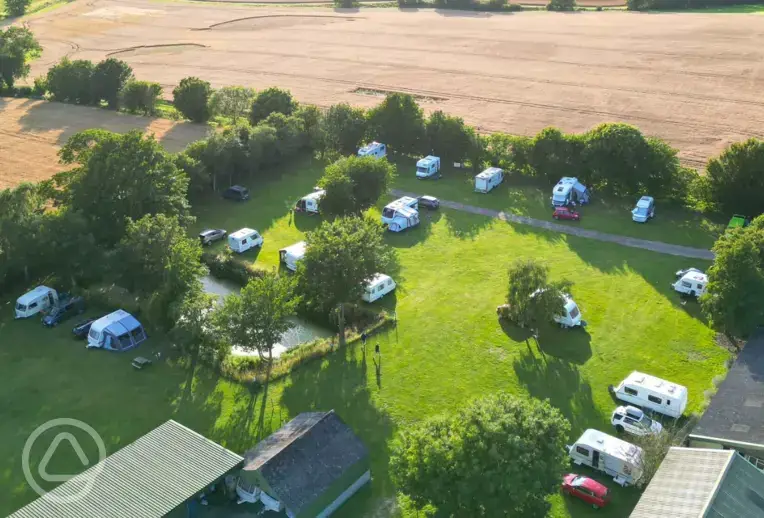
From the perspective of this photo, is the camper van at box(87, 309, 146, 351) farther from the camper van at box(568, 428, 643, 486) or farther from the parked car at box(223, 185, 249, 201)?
the camper van at box(568, 428, 643, 486)

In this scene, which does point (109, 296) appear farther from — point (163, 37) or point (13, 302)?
point (163, 37)

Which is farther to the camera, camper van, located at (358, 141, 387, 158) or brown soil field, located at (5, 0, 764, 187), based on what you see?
brown soil field, located at (5, 0, 764, 187)

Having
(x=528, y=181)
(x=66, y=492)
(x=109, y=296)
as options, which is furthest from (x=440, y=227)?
(x=66, y=492)

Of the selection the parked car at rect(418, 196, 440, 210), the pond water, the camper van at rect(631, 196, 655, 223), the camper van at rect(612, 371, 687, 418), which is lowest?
the pond water

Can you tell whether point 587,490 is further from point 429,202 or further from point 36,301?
point 36,301

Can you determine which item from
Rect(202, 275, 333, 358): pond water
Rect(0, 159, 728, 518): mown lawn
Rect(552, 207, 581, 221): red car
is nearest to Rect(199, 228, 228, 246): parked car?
Rect(202, 275, 333, 358): pond water
